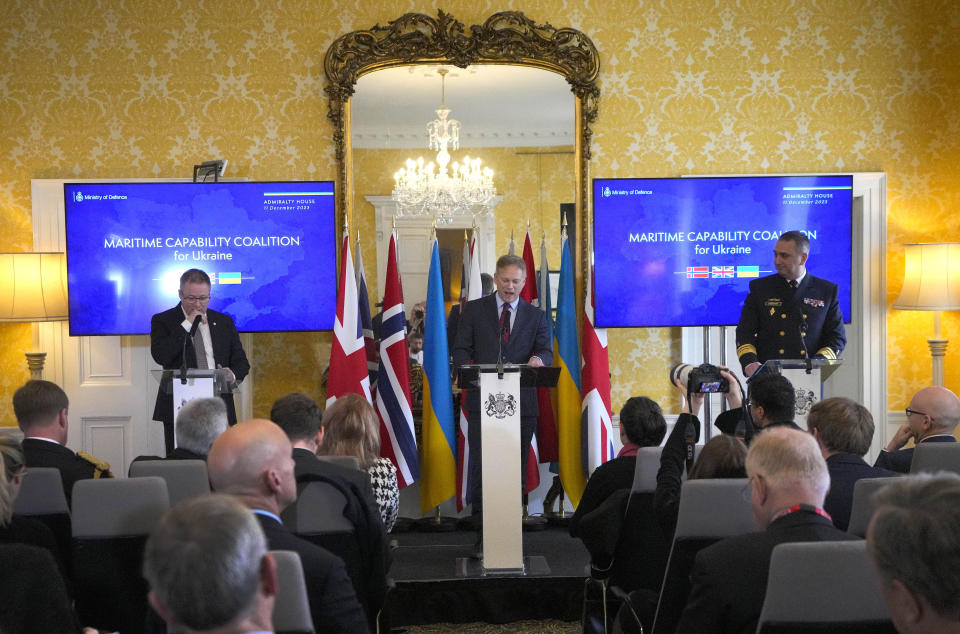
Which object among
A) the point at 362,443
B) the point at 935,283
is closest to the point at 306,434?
the point at 362,443

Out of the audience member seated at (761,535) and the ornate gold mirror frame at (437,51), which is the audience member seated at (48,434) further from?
the ornate gold mirror frame at (437,51)

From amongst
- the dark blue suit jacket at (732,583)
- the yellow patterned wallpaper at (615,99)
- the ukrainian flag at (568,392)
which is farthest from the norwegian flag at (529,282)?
the dark blue suit jacket at (732,583)

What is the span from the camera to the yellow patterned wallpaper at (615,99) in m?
6.05

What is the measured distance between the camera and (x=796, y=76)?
20.5 ft

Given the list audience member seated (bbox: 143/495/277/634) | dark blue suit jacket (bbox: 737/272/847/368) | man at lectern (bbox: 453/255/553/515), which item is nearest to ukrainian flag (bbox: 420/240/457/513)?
man at lectern (bbox: 453/255/553/515)

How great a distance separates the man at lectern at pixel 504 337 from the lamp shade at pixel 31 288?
248 centimetres

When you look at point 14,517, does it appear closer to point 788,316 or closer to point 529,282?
point 788,316

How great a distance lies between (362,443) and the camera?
3.55 meters

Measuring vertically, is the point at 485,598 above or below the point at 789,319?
below

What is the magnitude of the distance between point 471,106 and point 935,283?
3.13 m

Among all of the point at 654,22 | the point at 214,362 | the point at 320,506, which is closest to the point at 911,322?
the point at 654,22

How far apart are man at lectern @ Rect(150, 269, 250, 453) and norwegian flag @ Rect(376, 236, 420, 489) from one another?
87 cm

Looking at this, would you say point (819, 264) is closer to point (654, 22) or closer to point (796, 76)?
point (796, 76)

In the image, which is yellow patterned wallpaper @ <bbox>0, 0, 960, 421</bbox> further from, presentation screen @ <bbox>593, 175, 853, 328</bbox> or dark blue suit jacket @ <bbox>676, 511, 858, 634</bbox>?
dark blue suit jacket @ <bbox>676, 511, 858, 634</bbox>
